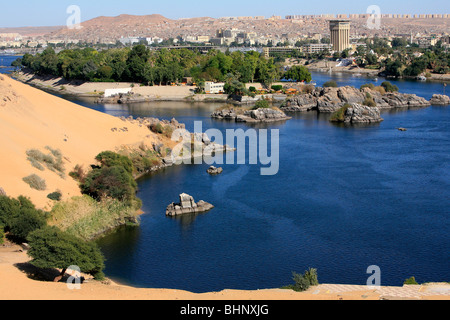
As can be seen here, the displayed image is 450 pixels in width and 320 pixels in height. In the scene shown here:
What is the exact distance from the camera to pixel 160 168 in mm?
25219

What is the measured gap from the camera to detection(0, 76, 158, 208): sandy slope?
18578 mm

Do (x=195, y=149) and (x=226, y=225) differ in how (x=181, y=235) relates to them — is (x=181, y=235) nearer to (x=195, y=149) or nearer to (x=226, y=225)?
(x=226, y=225)

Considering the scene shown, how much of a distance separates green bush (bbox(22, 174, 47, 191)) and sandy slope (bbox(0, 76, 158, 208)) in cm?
15

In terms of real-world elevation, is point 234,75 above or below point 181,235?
above

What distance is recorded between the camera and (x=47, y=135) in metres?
23.1

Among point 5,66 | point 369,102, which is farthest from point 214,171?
point 5,66

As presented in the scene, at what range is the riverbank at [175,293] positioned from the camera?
1124cm

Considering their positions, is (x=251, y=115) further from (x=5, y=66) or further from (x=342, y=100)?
(x=5, y=66)

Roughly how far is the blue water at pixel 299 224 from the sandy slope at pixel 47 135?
2685mm

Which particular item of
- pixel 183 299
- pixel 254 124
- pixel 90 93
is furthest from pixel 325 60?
pixel 183 299

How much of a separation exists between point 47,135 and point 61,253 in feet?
37.6

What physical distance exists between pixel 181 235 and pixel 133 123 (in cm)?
1248

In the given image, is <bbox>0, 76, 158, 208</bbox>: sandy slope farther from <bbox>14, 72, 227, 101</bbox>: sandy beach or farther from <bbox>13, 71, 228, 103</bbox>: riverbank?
<bbox>14, 72, 227, 101</bbox>: sandy beach
